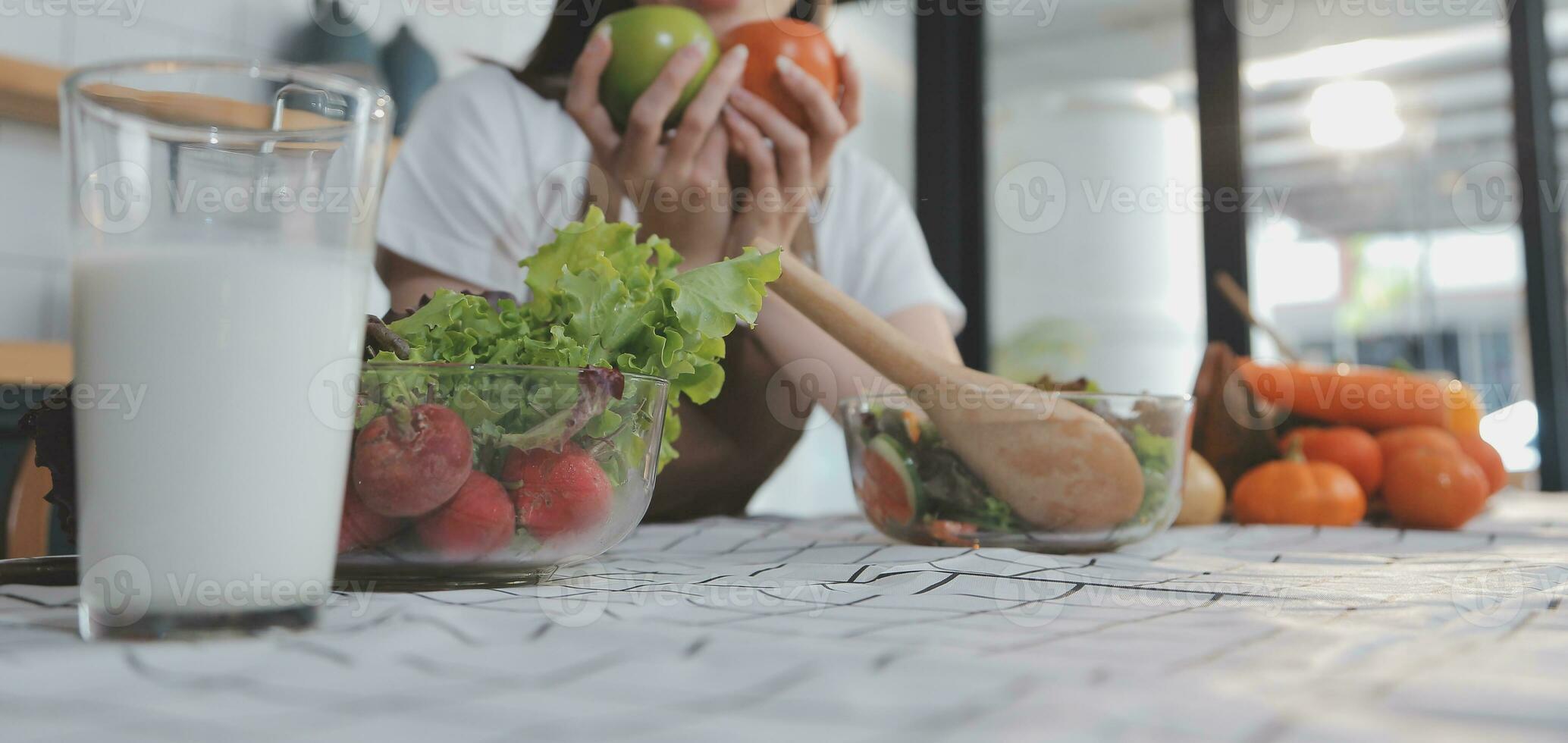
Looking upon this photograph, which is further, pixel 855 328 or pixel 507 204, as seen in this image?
pixel 507 204

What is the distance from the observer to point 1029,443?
1.94ft

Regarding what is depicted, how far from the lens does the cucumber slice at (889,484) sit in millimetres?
630

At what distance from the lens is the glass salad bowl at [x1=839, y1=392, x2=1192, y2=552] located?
0.61m

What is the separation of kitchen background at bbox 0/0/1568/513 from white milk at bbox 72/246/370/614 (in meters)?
1.10

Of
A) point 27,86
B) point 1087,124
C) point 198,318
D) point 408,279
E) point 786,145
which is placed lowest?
point 198,318

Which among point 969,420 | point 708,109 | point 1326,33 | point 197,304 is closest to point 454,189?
point 708,109

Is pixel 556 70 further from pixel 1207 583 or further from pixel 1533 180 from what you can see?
pixel 1533 180

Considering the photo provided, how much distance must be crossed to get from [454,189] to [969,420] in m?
0.70

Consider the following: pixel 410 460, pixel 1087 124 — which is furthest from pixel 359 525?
pixel 1087 124

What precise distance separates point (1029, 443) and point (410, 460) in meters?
0.35

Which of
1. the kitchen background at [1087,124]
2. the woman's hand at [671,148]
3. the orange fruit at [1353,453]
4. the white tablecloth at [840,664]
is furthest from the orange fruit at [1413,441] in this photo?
the woman's hand at [671,148]

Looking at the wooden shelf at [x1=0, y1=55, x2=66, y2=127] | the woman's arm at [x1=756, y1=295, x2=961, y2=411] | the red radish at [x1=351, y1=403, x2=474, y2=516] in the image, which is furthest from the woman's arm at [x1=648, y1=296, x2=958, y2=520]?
the wooden shelf at [x1=0, y1=55, x2=66, y2=127]

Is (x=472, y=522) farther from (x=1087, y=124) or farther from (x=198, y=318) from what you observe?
(x=1087, y=124)

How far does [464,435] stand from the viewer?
388 mm
